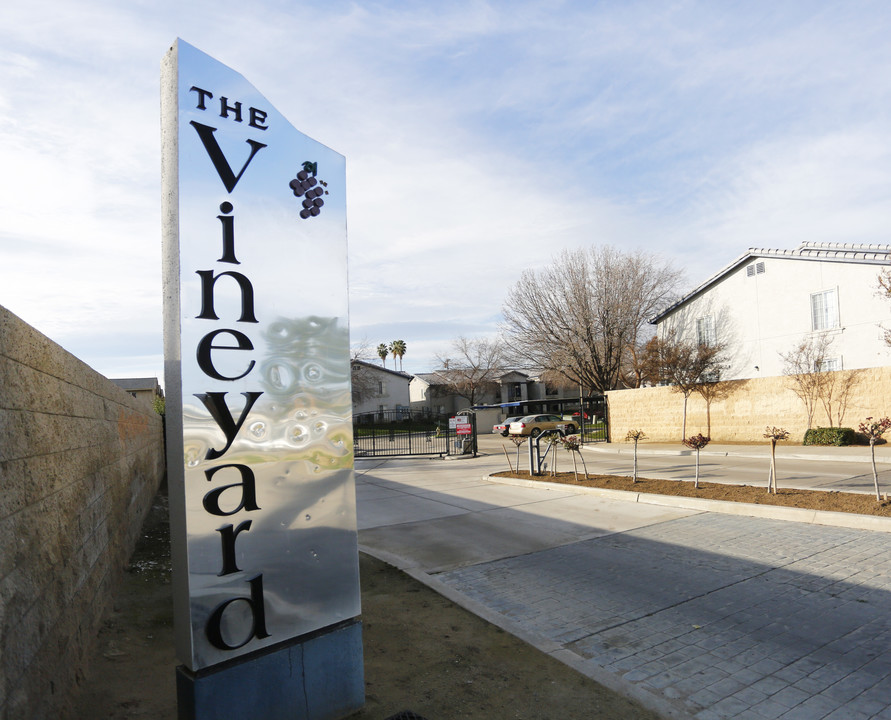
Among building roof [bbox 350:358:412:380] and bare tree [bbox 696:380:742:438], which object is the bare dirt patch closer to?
bare tree [bbox 696:380:742:438]

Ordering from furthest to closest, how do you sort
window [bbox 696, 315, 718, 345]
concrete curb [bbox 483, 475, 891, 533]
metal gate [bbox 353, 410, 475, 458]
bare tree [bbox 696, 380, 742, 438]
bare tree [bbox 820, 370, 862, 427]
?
1. window [bbox 696, 315, 718, 345]
2. metal gate [bbox 353, 410, 475, 458]
3. bare tree [bbox 696, 380, 742, 438]
4. bare tree [bbox 820, 370, 862, 427]
5. concrete curb [bbox 483, 475, 891, 533]

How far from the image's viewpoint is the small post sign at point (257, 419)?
307 centimetres

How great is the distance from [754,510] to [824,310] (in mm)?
18305

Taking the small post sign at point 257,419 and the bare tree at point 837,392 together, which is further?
the bare tree at point 837,392

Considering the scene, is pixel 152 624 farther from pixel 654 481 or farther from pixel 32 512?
pixel 654 481

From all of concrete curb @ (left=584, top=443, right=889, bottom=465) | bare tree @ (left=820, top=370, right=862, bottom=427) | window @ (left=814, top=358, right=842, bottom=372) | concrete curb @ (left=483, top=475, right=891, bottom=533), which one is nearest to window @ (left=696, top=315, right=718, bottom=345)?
window @ (left=814, top=358, right=842, bottom=372)

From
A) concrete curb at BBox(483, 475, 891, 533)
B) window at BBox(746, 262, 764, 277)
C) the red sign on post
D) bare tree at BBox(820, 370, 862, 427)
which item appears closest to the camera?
concrete curb at BBox(483, 475, 891, 533)

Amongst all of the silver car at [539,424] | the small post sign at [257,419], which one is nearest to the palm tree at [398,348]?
the silver car at [539,424]

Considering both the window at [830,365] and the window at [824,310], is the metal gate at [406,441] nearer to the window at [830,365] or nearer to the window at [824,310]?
the window at [830,365]

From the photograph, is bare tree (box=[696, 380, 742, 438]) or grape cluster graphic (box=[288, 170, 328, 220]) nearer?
grape cluster graphic (box=[288, 170, 328, 220])

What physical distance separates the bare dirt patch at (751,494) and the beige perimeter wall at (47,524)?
9.28m

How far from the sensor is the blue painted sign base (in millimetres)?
3066

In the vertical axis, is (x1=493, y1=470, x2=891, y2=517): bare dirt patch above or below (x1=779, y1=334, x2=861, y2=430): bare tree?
below

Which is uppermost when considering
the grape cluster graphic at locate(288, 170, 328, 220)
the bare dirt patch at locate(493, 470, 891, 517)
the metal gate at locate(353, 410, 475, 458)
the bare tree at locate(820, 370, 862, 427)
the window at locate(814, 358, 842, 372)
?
the grape cluster graphic at locate(288, 170, 328, 220)
